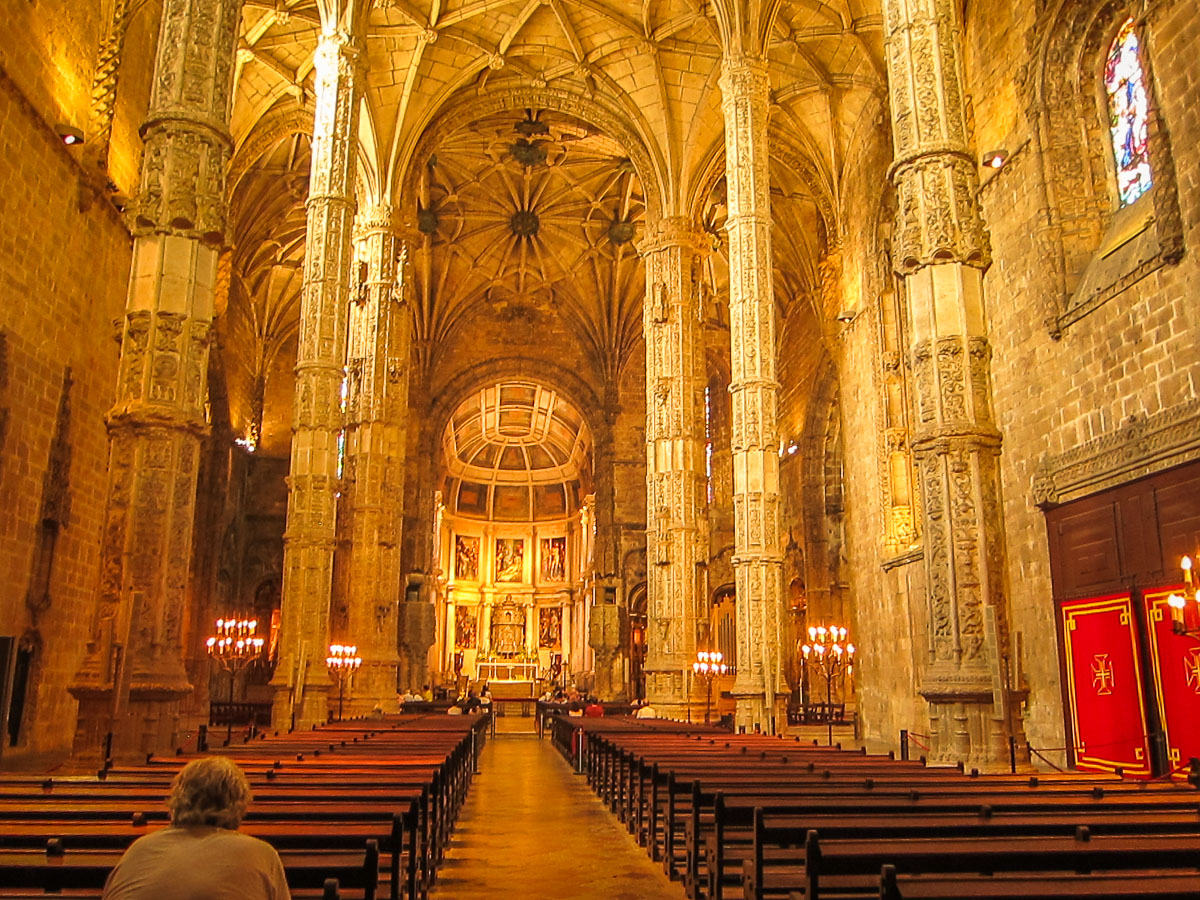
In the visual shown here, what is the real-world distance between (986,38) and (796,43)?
7747 millimetres

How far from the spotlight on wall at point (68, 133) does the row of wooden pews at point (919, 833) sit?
14.2 m

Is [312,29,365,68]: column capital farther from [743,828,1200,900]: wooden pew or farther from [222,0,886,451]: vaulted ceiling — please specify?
[743,828,1200,900]: wooden pew

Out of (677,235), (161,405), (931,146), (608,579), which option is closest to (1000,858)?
(161,405)

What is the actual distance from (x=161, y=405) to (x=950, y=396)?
810 cm

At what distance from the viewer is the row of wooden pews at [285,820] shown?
3822 millimetres

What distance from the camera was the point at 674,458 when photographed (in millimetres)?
25609

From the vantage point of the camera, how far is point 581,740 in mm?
19125

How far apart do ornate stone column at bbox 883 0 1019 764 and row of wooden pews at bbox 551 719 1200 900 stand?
1166mm

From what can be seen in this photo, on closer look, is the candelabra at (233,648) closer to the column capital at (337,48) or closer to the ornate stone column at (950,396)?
the column capital at (337,48)

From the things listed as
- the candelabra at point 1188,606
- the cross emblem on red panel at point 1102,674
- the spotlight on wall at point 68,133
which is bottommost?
the cross emblem on red panel at point 1102,674

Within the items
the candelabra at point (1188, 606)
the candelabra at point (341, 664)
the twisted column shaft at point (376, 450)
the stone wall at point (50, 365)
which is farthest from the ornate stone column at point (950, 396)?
the twisted column shaft at point (376, 450)

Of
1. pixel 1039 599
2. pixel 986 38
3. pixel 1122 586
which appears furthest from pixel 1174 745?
pixel 986 38

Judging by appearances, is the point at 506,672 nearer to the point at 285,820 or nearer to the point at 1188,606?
the point at 1188,606

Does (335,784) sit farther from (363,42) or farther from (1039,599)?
(363,42)
